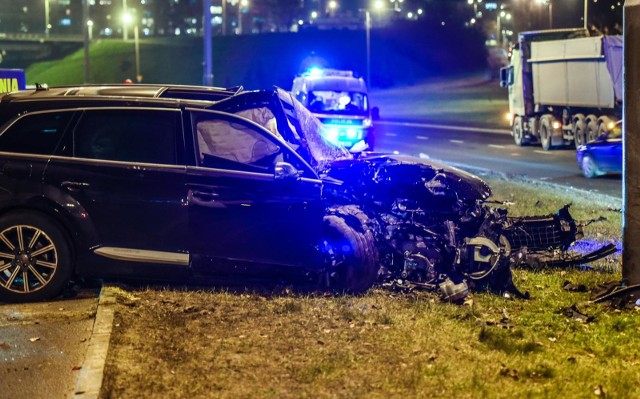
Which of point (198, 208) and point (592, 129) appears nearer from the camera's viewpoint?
point (198, 208)

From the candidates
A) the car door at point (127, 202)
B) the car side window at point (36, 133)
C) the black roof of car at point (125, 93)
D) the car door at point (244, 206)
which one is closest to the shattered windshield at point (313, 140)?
the black roof of car at point (125, 93)

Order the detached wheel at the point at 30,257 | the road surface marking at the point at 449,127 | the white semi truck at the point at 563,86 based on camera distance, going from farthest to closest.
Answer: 1. the road surface marking at the point at 449,127
2. the white semi truck at the point at 563,86
3. the detached wheel at the point at 30,257

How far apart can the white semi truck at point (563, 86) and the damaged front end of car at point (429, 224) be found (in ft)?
65.3

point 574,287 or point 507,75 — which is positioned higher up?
point 507,75

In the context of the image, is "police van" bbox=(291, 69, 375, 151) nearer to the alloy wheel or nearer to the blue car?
the blue car

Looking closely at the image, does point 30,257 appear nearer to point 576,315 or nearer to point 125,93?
point 125,93

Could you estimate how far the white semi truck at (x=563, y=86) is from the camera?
2728 cm

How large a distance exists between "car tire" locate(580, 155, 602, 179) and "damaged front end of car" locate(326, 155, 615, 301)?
41.1ft

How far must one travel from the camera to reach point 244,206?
24.7 feet

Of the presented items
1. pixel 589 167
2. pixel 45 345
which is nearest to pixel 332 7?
pixel 589 167

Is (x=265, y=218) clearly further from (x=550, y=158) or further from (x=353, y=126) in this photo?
(x=550, y=158)

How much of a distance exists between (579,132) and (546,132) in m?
1.79

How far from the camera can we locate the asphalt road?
20.3m

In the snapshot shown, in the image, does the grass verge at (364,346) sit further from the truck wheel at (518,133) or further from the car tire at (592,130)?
the truck wheel at (518,133)
